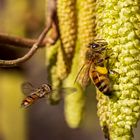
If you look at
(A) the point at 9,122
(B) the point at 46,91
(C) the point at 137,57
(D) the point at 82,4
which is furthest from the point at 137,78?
(A) the point at 9,122

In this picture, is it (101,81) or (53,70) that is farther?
(53,70)

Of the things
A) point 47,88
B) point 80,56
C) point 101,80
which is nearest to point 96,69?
point 101,80

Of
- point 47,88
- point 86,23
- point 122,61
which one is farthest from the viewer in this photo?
point 47,88

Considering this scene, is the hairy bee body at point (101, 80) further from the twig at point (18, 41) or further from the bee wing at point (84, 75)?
the twig at point (18, 41)

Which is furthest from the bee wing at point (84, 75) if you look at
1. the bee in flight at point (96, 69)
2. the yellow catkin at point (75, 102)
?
the yellow catkin at point (75, 102)

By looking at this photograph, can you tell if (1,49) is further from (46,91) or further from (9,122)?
(46,91)

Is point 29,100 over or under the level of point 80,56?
under

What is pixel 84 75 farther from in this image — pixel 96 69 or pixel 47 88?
pixel 47 88
